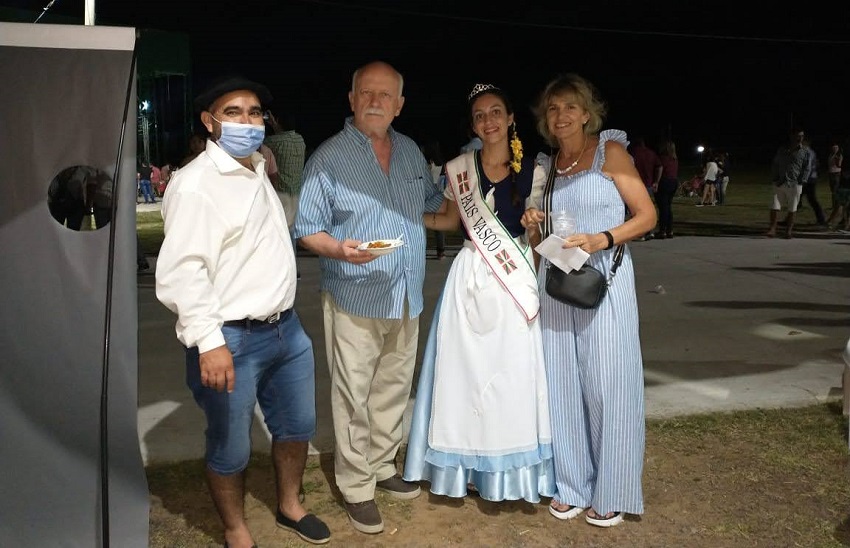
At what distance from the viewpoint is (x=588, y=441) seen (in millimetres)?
3568

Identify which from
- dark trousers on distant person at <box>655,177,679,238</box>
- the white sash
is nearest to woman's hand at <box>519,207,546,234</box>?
the white sash

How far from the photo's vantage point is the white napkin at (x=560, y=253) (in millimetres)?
3229

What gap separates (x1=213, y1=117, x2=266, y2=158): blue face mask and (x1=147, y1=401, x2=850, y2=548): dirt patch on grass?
1.63m

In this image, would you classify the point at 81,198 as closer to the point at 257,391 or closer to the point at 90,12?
the point at 90,12

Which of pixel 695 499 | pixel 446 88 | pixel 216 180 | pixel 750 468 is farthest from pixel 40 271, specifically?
pixel 446 88

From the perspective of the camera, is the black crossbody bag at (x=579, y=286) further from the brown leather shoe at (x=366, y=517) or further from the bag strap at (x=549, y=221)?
the brown leather shoe at (x=366, y=517)

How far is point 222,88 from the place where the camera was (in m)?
2.89

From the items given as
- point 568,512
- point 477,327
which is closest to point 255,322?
point 477,327

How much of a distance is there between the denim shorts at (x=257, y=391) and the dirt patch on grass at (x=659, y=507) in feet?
1.76

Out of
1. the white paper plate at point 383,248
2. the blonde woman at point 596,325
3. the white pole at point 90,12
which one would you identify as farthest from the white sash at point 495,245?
the white pole at point 90,12

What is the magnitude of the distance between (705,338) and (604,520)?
350 cm

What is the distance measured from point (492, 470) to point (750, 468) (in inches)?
57.3

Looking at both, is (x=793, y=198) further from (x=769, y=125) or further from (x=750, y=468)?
(x=769, y=125)

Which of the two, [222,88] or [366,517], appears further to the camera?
[366,517]
